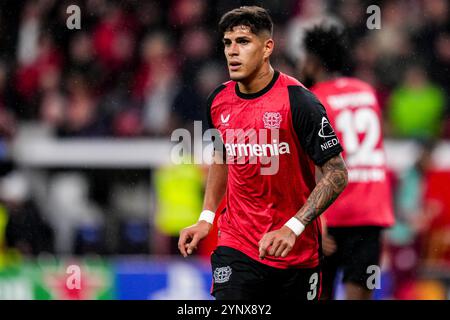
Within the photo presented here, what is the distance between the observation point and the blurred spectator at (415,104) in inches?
429

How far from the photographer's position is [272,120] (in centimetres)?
500

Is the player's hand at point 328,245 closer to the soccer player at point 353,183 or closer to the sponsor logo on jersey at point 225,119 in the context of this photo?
the soccer player at point 353,183

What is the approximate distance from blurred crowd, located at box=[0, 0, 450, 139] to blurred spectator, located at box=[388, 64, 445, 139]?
11 millimetres

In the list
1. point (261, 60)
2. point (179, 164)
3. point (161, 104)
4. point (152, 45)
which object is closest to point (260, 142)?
point (261, 60)

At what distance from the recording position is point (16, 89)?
12.3 meters

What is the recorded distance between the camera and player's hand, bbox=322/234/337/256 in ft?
20.9

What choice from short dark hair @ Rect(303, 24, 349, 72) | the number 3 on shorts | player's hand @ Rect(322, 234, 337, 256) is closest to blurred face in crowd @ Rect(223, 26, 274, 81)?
the number 3 on shorts

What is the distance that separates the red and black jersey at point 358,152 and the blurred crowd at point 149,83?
2.86m

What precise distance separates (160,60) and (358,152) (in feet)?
20.2

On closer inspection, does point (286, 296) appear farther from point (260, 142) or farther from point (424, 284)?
point (424, 284)

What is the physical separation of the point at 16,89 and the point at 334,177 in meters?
8.14

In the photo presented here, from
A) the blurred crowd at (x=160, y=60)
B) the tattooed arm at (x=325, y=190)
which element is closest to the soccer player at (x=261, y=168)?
the tattooed arm at (x=325, y=190)

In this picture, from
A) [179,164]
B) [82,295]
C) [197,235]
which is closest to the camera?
[197,235]

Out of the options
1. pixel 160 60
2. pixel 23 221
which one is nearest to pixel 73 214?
pixel 23 221
